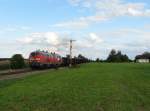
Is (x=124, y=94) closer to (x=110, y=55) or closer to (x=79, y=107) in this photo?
(x=79, y=107)

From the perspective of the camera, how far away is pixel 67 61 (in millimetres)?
92250

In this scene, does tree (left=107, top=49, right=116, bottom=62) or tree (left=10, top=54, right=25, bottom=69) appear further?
tree (left=107, top=49, right=116, bottom=62)

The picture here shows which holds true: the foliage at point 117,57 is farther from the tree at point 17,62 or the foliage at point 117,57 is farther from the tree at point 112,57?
the tree at point 17,62

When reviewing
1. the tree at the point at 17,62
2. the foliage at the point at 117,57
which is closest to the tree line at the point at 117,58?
the foliage at the point at 117,57

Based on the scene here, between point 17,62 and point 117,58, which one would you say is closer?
point 17,62

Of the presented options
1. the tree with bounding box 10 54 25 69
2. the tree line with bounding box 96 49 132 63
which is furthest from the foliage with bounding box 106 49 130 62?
the tree with bounding box 10 54 25 69

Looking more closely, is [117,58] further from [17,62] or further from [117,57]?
[17,62]

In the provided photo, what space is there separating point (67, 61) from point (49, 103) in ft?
247

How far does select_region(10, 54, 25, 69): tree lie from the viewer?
62272mm

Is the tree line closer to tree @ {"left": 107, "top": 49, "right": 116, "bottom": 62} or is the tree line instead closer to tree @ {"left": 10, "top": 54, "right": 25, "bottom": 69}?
tree @ {"left": 107, "top": 49, "right": 116, "bottom": 62}

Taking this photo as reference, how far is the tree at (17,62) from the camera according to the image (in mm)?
62272

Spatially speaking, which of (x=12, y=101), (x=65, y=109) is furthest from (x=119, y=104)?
(x=12, y=101)

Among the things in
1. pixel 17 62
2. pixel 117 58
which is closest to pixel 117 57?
pixel 117 58

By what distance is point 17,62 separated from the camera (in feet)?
209
